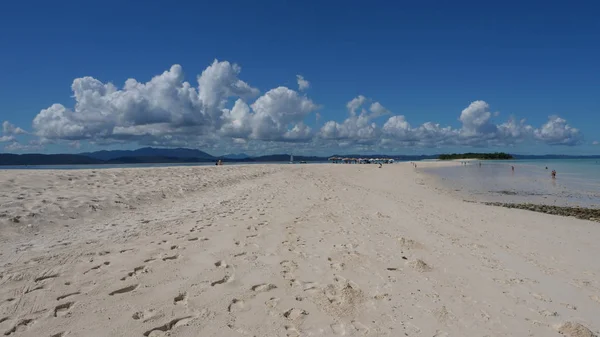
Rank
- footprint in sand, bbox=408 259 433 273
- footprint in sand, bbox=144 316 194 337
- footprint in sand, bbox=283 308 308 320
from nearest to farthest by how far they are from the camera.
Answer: footprint in sand, bbox=144 316 194 337, footprint in sand, bbox=283 308 308 320, footprint in sand, bbox=408 259 433 273

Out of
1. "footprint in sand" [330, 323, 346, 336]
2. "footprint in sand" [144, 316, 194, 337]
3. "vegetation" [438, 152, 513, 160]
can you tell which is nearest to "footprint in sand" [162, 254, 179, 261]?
"footprint in sand" [144, 316, 194, 337]

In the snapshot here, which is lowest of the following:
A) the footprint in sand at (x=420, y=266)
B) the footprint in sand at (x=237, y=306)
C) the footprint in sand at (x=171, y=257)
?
the footprint in sand at (x=420, y=266)

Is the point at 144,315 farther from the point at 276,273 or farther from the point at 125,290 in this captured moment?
the point at 276,273

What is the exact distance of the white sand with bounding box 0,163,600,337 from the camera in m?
4.32

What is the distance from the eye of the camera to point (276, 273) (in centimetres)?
593

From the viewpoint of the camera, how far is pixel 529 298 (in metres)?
5.47

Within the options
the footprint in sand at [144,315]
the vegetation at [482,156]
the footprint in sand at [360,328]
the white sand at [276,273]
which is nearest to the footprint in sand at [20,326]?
the white sand at [276,273]

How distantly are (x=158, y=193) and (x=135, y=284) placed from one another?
10.2 meters

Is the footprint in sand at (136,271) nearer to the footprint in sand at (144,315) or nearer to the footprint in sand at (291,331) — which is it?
the footprint in sand at (144,315)

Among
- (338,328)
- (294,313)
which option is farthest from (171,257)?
(338,328)

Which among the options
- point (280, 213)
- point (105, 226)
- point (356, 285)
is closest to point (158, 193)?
point (105, 226)

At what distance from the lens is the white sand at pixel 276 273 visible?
4324 millimetres

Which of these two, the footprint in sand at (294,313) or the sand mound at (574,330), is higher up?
the footprint in sand at (294,313)

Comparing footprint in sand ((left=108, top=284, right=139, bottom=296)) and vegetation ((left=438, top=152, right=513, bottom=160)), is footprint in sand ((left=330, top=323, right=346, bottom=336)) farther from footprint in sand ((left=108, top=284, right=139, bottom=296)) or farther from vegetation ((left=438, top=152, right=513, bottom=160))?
vegetation ((left=438, top=152, right=513, bottom=160))
